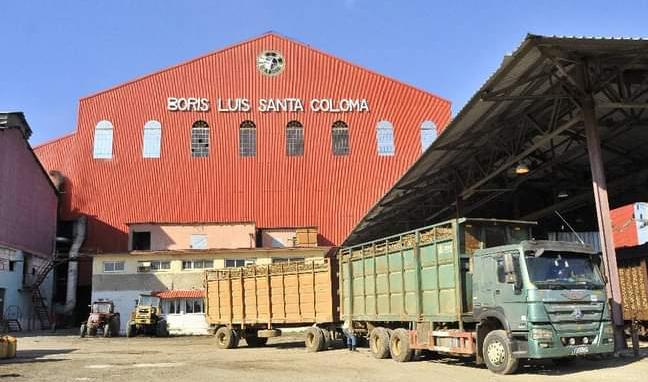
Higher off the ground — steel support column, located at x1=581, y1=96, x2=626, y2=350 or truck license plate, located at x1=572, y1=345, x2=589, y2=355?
steel support column, located at x1=581, y1=96, x2=626, y2=350

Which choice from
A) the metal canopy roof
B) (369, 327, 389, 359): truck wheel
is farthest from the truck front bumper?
the metal canopy roof

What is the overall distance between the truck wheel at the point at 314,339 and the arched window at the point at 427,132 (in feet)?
88.6

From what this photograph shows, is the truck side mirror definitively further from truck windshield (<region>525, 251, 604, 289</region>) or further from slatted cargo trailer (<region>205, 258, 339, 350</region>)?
slatted cargo trailer (<region>205, 258, 339, 350</region>)

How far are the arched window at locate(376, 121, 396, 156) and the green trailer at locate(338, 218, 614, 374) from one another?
27795 mm

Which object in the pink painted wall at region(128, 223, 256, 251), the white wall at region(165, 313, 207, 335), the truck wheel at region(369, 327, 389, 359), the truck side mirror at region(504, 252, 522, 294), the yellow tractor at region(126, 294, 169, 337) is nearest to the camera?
the truck side mirror at region(504, 252, 522, 294)

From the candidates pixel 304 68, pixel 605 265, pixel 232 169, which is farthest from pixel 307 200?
pixel 605 265

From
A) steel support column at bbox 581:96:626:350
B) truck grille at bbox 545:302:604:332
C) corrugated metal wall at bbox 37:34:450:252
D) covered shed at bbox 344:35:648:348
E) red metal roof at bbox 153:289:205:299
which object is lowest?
truck grille at bbox 545:302:604:332

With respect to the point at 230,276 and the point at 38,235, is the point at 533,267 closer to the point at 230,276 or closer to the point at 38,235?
the point at 230,276

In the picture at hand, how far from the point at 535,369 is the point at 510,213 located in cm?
1904

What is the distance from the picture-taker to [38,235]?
41094mm

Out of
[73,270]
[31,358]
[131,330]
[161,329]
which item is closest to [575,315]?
[31,358]

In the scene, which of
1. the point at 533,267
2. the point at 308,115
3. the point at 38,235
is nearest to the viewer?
the point at 533,267

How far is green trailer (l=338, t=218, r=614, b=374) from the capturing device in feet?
37.3

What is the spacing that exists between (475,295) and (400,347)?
3.07 m
